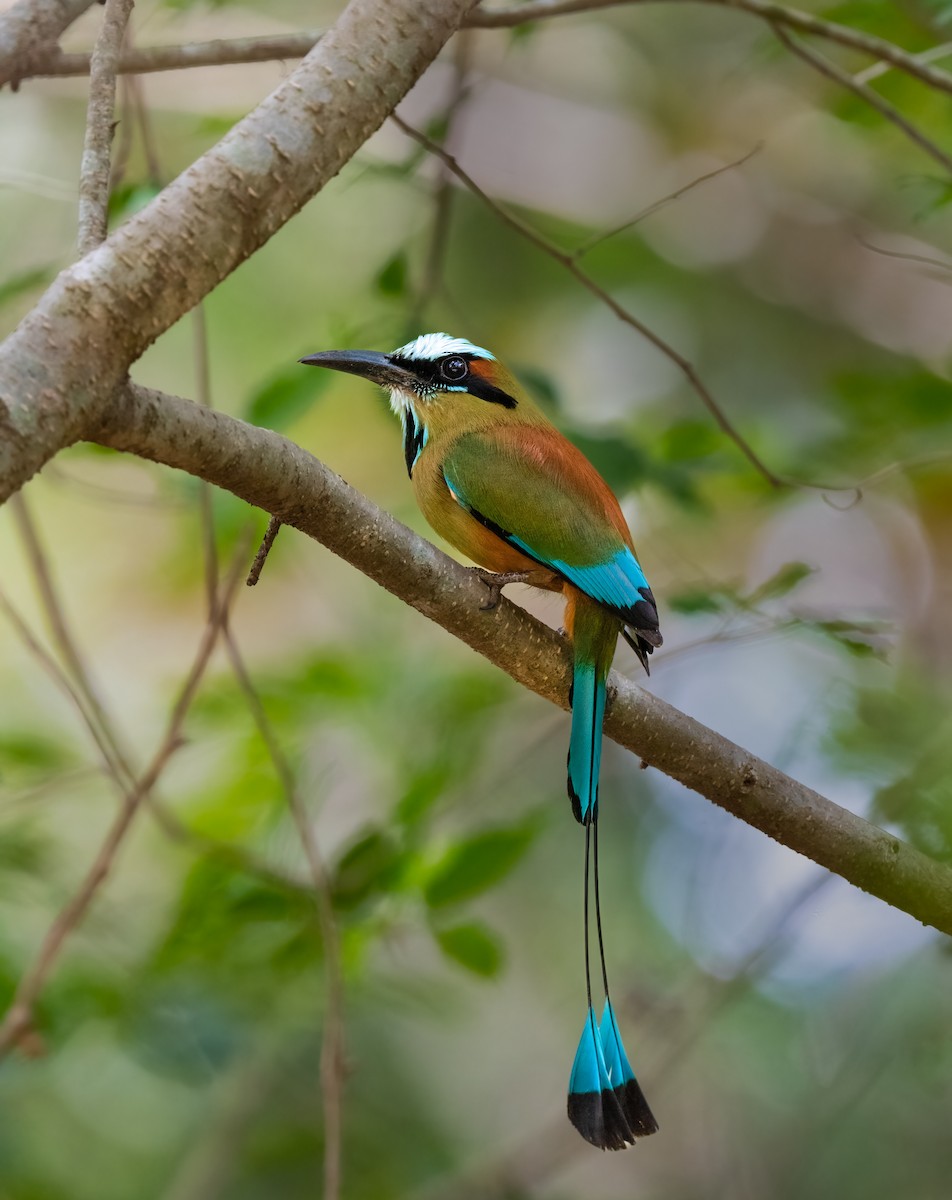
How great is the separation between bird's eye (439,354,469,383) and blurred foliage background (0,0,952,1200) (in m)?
0.20

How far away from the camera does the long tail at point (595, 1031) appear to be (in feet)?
7.00

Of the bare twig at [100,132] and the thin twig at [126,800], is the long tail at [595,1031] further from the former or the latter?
the bare twig at [100,132]

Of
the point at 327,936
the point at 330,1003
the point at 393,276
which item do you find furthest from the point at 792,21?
the point at 330,1003

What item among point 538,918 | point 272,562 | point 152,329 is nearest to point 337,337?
point 272,562

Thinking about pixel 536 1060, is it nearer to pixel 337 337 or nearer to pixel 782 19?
pixel 337 337

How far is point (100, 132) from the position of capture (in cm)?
170

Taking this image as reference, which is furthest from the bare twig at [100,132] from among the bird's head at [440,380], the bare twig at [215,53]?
the bird's head at [440,380]

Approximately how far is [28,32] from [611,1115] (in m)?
2.09

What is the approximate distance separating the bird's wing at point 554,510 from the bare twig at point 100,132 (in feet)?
4.06

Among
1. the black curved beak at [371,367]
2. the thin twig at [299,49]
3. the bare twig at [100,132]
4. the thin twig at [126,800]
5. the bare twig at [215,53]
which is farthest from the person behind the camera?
the black curved beak at [371,367]

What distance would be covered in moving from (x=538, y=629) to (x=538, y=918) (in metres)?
3.73

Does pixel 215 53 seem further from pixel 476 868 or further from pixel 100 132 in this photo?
pixel 476 868

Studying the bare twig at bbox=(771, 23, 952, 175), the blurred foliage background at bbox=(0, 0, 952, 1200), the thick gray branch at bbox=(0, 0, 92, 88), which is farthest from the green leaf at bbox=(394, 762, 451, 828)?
the bare twig at bbox=(771, 23, 952, 175)

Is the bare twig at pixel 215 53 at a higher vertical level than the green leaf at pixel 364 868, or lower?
higher
